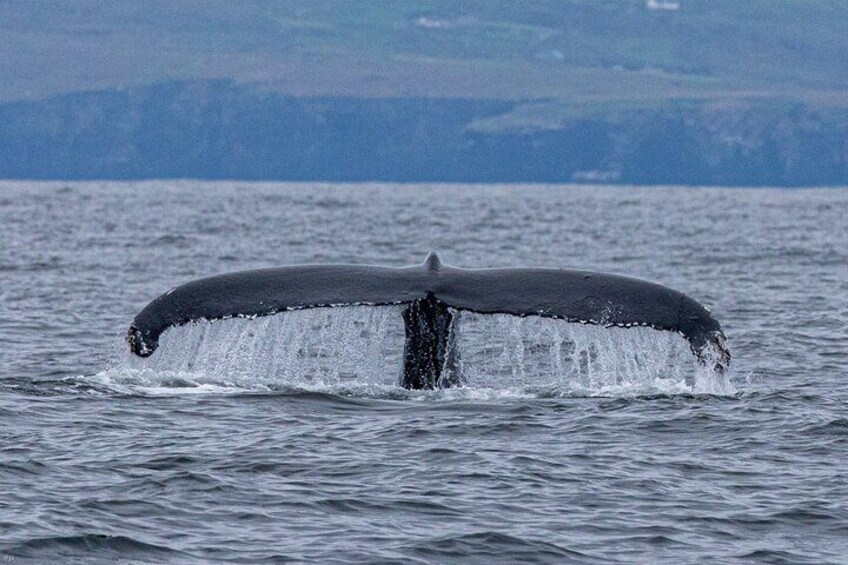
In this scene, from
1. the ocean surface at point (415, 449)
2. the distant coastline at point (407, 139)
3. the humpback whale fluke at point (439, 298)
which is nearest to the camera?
the ocean surface at point (415, 449)

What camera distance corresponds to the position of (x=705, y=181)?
161625 millimetres

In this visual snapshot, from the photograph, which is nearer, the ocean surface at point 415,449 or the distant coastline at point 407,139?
the ocean surface at point 415,449

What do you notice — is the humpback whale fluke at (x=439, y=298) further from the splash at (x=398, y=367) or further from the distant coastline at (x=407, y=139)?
the distant coastline at (x=407, y=139)

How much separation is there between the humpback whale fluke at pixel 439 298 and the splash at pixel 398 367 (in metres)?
0.15

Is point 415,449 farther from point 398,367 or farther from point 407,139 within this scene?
point 407,139

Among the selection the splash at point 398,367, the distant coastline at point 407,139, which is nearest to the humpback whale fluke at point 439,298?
the splash at point 398,367

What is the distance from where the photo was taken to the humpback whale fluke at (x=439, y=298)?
11445mm

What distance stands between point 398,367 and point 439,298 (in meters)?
5.04

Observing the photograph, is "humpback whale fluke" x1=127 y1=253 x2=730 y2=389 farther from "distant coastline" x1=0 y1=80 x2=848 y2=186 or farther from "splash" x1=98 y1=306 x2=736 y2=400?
"distant coastline" x1=0 y1=80 x2=848 y2=186

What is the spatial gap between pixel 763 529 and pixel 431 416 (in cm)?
336

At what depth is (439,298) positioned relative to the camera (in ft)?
39.2

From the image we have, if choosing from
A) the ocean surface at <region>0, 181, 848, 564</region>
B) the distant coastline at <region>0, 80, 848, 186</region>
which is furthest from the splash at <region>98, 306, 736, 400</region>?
the distant coastline at <region>0, 80, 848, 186</region>

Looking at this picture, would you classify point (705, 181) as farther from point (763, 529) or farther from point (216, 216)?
point (763, 529)

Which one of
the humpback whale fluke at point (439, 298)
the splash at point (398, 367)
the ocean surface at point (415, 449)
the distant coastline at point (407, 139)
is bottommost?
the ocean surface at point (415, 449)
